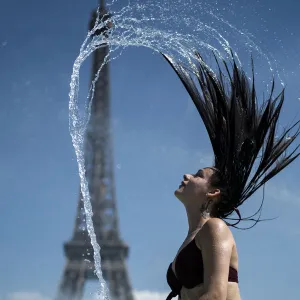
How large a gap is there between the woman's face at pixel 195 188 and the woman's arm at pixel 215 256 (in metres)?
0.37

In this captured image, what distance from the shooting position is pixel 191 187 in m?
3.70

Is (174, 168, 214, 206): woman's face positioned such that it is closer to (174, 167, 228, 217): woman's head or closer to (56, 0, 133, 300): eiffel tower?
(174, 167, 228, 217): woman's head

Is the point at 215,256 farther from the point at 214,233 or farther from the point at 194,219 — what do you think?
the point at 194,219

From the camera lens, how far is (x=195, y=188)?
3.69 meters

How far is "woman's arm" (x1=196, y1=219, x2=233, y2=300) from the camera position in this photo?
122 inches

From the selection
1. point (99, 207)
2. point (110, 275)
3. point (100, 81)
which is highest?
point (100, 81)

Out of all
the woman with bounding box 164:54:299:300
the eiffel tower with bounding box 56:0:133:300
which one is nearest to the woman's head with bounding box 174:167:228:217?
the woman with bounding box 164:54:299:300

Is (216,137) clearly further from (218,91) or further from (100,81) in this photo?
(100,81)

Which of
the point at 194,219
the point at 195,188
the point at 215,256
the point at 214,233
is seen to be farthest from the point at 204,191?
the point at 215,256

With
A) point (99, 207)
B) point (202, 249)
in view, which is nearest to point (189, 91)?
point (202, 249)

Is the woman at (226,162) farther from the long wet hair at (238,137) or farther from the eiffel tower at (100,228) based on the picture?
the eiffel tower at (100,228)

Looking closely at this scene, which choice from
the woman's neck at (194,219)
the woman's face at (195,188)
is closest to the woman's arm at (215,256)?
the woman's neck at (194,219)

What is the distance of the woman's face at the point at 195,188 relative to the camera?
145 inches

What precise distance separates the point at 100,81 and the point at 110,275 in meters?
18.0
